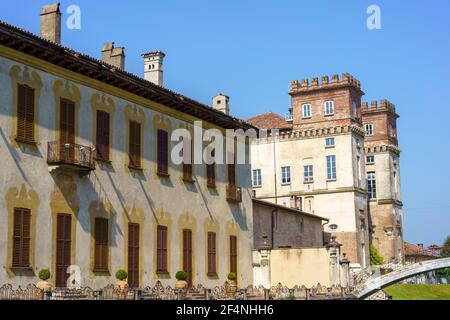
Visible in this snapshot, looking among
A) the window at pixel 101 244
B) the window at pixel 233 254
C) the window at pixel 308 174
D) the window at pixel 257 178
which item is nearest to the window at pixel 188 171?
the window at pixel 233 254

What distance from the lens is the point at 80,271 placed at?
884 inches

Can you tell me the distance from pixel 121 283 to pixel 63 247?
214 centimetres

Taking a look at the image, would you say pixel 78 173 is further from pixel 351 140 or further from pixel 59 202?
pixel 351 140

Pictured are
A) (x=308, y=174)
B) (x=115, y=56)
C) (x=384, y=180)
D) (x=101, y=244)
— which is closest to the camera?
(x=101, y=244)

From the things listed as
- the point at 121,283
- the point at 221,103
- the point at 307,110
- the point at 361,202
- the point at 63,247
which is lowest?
the point at 121,283

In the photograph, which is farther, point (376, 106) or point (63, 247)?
point (376, 106)

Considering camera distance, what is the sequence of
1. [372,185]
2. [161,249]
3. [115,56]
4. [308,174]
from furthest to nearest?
[372,185], [308,174], [115,56], [161,249]

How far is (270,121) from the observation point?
6612 centimetres

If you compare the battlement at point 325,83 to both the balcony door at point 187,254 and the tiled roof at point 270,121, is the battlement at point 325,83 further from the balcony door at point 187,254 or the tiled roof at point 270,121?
the balcony door at point 187,254

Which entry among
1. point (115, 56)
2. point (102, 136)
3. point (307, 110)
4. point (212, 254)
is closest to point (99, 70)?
point (102, 136)

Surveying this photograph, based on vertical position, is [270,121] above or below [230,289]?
above

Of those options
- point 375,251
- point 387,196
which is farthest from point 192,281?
point 387,196

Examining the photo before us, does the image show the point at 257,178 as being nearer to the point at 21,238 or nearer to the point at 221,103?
the point at 221,103

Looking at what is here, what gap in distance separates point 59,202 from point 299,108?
139 ft
